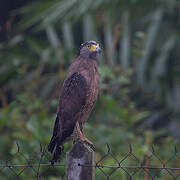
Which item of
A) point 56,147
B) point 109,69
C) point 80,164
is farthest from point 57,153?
point 109,69

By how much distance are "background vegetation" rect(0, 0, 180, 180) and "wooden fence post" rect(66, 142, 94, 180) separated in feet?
9.30

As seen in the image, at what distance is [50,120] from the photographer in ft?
18.9

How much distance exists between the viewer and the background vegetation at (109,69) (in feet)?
19.2

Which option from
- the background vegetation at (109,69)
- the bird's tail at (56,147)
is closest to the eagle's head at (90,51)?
the bird's tail at (56,147)

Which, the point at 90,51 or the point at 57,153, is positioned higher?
the point at 90,51

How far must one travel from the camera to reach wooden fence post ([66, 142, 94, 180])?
2613 mm

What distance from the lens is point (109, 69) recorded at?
18.9ft

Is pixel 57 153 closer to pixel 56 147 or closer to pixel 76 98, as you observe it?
pixel 56 147

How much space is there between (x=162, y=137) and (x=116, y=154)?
1.56 m

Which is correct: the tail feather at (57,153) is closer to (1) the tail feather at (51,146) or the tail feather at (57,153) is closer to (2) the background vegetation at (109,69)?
(1) the tail feather at (51,146)

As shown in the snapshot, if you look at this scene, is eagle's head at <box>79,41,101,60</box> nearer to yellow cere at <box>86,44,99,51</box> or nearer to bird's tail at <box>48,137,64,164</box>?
yellow cere at <box>86,44,99,51</box>

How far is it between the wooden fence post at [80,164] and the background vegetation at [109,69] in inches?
112

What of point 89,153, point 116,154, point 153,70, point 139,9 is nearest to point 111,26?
point 139,9

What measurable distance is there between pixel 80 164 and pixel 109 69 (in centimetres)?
321
